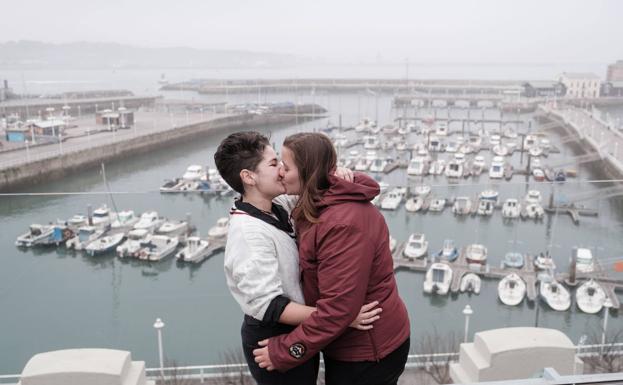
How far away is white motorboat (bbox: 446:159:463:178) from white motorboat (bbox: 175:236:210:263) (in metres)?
7.37

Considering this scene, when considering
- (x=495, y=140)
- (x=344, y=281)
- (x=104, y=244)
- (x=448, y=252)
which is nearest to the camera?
(x=344, y=281)

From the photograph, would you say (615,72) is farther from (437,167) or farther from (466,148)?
(437,167)

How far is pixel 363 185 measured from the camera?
647 millimetres

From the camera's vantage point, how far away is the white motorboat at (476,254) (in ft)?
17.6

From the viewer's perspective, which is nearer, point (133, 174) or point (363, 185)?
point (363, 185)

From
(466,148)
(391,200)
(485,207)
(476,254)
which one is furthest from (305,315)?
(466,148)

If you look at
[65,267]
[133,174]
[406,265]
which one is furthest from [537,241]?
[133,174]

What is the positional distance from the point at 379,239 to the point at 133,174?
1170 centimetres

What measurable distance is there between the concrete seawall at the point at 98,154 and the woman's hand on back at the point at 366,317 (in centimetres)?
1072

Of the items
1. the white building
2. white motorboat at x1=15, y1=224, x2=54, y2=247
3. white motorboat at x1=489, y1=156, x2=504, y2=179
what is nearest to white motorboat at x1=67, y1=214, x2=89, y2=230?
white motorboat at x1=15, y1=224, x2=54, y2=247

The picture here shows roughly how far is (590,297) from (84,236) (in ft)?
14.7

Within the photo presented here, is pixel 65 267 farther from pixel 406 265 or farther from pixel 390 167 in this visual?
pixel 390 167

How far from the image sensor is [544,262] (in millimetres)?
5211

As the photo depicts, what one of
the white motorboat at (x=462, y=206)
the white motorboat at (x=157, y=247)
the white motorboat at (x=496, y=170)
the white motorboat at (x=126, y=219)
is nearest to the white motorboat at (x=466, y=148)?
the white motorboat at (x=496, y=170)
